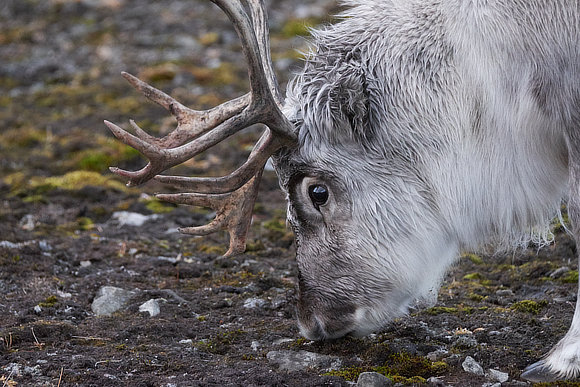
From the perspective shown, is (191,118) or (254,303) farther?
(254,303)

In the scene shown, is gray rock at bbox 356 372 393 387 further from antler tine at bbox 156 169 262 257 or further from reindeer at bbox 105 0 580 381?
antler tine at bbox 156 169 262 257

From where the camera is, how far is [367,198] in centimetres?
549

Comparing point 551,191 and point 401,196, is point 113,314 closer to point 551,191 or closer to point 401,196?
point 401,196

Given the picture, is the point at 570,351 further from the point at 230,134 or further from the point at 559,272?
the point at 230,134

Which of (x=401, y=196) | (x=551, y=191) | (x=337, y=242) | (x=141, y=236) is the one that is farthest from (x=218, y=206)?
(x=141, y=236)

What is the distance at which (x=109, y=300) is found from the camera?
21.6 ft

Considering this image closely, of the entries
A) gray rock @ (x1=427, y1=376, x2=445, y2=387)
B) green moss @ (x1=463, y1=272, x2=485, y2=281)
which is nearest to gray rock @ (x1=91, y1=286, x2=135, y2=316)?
gray rock @ (x1=427, y1=376, x2=445, y2=387)

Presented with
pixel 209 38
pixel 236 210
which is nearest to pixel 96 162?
pixel 209 38

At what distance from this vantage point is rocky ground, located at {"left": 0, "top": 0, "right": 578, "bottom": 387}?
531 centimetres

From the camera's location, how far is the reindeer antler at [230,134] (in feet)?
17.2

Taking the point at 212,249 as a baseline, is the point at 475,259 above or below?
below

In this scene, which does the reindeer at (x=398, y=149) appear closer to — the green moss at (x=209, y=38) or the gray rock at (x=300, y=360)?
the gray rock at (x=300, y=360)

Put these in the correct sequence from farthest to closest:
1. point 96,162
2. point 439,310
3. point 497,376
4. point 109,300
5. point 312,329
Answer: point 96,162 < point 109,300 < point 439,310 < point 312,329 < point 497,376

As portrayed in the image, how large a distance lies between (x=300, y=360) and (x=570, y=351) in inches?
64.6
